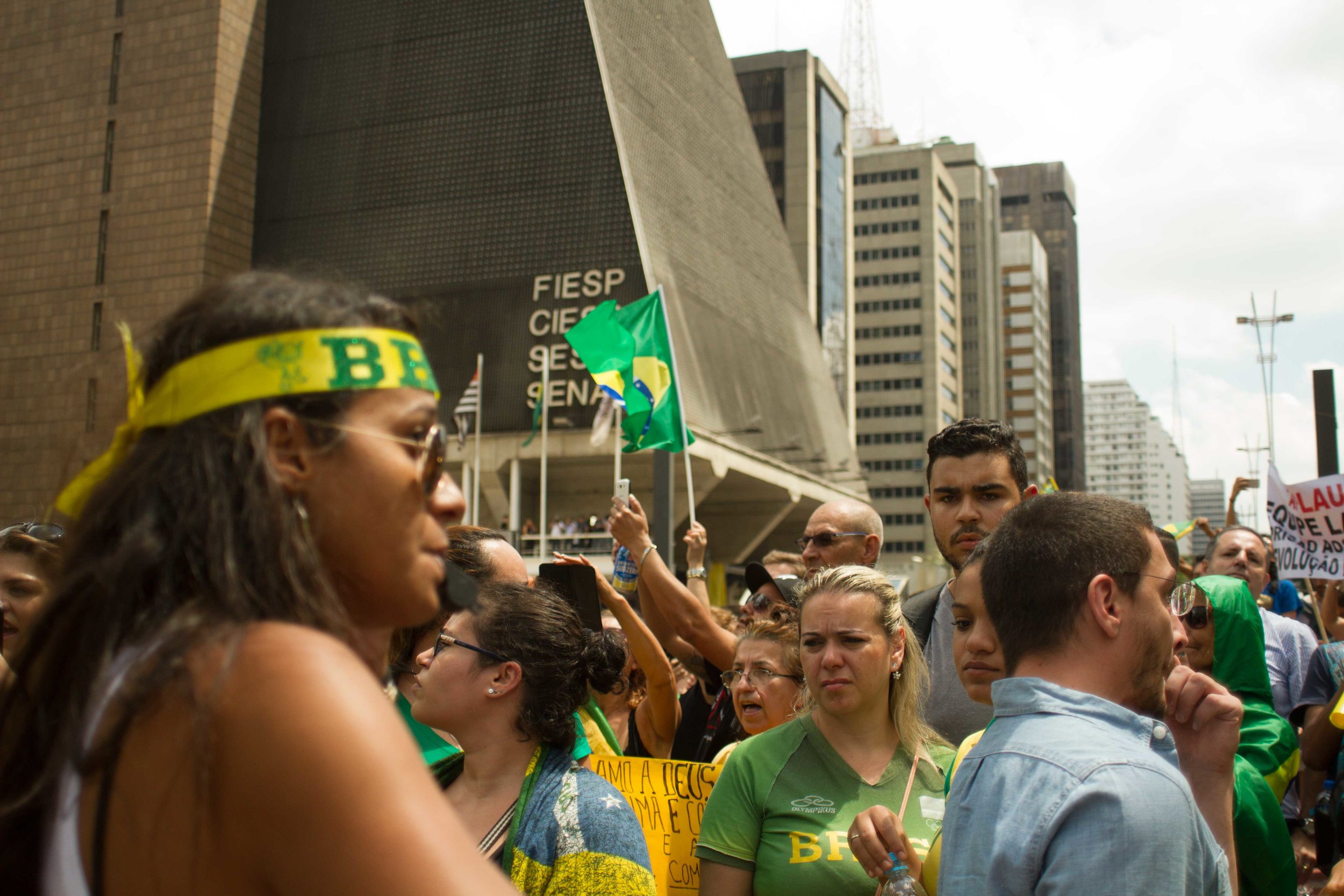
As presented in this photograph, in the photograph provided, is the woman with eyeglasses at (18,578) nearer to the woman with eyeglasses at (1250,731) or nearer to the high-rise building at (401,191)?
the woman with eyeglasses at (1250,731)

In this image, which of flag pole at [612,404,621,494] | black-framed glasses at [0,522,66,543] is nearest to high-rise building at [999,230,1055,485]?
flag pole at [612,404,621,494]

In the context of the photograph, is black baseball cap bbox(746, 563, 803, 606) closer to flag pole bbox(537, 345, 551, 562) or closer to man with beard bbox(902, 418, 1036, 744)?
man with beard bbox(902, 418, 1036, 744)

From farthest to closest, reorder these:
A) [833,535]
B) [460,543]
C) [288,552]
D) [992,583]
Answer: [833,535] < [460,543] < [992,583] < [288,552]

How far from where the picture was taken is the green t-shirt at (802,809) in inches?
133

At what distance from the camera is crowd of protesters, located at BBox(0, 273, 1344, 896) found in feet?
3.71

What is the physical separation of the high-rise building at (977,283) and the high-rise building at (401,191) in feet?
267

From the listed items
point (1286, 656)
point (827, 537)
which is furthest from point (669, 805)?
point (1286, 656)

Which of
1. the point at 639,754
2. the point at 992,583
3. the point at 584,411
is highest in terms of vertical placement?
the point at 584,411

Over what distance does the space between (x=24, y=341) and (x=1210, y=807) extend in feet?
145

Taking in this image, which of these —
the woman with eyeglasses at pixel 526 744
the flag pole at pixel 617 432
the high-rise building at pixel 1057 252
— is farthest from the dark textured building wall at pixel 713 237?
the high-rise building at pixel 1057 252

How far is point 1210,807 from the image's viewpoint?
2391 millimetres

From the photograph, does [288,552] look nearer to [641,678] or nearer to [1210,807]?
[1210,807]

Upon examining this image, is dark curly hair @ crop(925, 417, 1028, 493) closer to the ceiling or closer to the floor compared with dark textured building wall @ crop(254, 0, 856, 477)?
closer to the floor

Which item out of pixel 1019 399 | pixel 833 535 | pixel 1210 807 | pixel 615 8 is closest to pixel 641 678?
pixel 833 535
